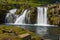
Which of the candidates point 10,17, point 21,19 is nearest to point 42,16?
point 21,19

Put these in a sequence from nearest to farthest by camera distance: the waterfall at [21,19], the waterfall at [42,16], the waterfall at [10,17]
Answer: the waterfall at [42,16]
the waterfall at [21,19]
the waterfall at [10,17]

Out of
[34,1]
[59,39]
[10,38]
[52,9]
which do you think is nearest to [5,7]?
[52,9]

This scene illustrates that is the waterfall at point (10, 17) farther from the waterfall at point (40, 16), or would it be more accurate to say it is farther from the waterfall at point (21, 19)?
the waterfall at point (40, 16)

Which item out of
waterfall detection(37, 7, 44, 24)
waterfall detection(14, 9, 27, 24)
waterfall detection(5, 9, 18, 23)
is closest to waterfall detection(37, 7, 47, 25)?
waterfall detection(37, 7, 44, 24)

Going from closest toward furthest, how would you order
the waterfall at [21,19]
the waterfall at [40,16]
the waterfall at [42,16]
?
the waterfall at [42,16]
the waterfall at [40,16]
the waterfall at [21,19]

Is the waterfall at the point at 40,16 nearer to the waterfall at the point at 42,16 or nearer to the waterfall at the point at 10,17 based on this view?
the waterfall at the point at 42,16

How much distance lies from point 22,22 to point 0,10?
7510 millimetres

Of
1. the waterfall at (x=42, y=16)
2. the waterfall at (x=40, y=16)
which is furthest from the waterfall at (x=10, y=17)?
the waterfall at (x=42, y=16)

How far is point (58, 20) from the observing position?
4534 cm

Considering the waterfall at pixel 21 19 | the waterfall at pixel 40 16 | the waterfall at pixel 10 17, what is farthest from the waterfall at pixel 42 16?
the waterfall at pixel 10 17

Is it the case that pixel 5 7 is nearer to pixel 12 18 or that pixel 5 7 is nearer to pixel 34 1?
pixel 12 18

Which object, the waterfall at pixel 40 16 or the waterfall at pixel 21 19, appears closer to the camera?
the waterfall at pixel 40 16

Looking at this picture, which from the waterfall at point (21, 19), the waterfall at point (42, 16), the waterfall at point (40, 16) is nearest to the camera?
the waterfall at point (42, 16)

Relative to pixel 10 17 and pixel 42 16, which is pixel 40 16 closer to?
pixel 42 16
